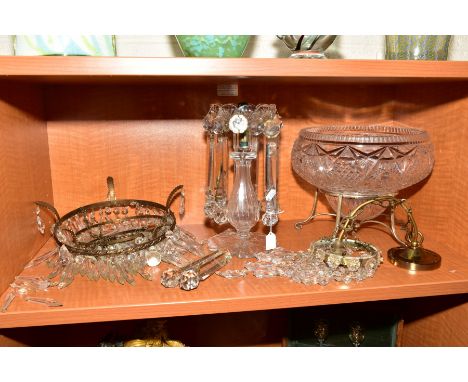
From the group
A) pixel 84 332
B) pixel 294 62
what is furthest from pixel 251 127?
pixel 84 332

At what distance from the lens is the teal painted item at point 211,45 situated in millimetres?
706

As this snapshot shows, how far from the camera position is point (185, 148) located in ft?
3.11

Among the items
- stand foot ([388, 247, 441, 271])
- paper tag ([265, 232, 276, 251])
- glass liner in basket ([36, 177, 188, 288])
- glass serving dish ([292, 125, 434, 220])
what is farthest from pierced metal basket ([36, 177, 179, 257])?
stand foot ([388, 247, 441, 271])

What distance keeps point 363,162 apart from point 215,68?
0.31 metres

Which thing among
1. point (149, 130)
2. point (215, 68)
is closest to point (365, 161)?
point (215, 68)

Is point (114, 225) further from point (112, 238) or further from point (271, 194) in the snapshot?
point (271, 194)

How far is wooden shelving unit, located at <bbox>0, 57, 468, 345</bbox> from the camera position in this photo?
0.64 m

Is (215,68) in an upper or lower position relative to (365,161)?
upper

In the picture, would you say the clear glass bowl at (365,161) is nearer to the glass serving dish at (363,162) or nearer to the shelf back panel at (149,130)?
the glass serving dish at (363,162)

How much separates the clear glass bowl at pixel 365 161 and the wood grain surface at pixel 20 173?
50 cm

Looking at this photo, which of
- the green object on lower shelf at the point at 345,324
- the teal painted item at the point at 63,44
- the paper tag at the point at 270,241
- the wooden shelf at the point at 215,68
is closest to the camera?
the wooden shelf at the point at 215,68

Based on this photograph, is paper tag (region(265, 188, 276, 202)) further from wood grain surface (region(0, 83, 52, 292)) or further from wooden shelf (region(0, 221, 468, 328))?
wood grain surface (region(0, 83, 52, 292))

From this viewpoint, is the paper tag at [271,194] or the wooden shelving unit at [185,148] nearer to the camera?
the wooden shelving unit at [185,148]

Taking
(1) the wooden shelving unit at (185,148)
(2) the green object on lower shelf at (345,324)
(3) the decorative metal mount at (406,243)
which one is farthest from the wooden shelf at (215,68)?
(2) the green object on lower shelf at (345,324)
